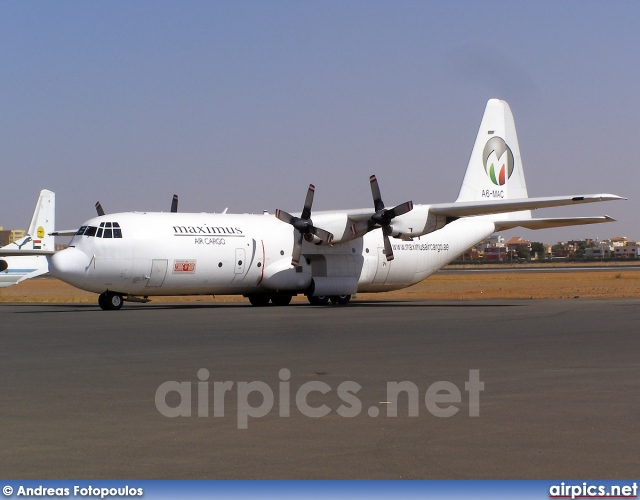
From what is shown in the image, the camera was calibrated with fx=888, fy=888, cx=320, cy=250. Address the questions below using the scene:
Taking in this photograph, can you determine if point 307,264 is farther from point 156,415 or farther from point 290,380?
point 156,415

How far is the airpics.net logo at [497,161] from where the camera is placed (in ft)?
125

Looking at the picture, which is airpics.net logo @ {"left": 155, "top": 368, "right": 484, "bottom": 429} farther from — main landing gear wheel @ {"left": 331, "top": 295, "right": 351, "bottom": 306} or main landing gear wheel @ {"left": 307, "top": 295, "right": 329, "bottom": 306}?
main landing gear wheel @ {"left": 331, "top": 295, "right": 351, "bottom": 306}

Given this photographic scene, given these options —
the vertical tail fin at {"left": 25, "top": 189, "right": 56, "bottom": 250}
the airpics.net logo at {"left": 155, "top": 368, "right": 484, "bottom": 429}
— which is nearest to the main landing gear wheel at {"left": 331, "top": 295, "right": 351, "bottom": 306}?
the vertical tail fin at {"left": 25, "top": 189, "right": 56, "bottom": 250}

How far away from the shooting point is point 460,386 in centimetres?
1058

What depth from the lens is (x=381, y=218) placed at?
3150 centimetres

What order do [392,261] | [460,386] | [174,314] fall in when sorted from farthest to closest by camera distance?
[392,261] < [174,314] < [460,386]

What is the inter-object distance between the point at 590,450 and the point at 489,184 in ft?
104

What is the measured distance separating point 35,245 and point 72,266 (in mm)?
9469

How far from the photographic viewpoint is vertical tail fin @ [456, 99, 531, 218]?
37875 millimetres

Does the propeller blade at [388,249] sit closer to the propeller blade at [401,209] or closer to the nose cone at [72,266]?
the propeller blade at [401,209]

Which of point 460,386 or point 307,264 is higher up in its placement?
point 307,264

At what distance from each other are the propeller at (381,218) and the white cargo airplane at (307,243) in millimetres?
37

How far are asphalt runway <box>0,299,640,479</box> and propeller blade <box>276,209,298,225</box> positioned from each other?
12444 millimetres

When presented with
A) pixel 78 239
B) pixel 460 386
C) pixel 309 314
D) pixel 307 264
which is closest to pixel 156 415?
pixel 460 386
